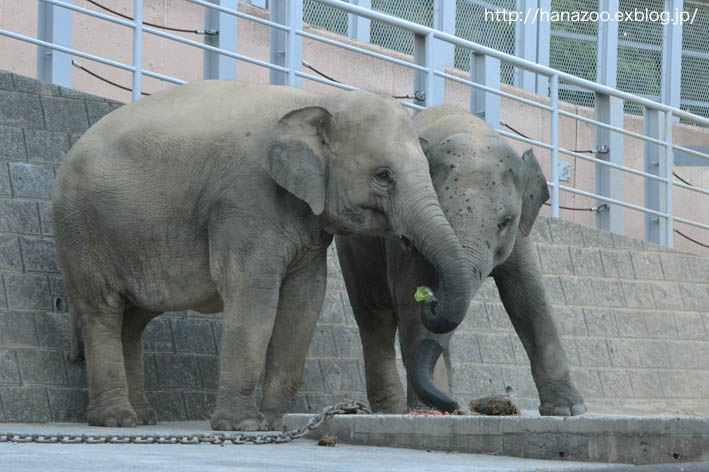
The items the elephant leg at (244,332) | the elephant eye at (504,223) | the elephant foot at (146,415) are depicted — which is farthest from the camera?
the elephant foot at (146,415)

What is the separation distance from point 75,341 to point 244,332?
142cm

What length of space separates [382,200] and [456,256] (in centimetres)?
56

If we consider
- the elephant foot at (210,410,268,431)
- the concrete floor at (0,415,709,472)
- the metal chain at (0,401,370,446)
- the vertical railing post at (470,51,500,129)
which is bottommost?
the concrete floor at (0,415,709,472)

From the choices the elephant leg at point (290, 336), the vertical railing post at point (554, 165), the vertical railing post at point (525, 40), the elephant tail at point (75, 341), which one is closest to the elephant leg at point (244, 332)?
the elephant leg at point (290, 336)

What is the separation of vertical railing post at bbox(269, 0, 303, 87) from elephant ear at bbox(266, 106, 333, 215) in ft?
8.82

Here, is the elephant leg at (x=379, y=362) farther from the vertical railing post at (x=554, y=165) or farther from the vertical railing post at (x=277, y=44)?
the vertical railing post at (x=554, y=165)

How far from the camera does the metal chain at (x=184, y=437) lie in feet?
23.1

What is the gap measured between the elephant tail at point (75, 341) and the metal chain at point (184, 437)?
2222 mm

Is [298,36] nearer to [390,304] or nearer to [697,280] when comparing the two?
[390,304]

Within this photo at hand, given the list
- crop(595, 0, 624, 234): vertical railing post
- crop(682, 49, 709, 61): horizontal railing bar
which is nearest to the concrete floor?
crop(595, 0, 624, 234): vertical railing post

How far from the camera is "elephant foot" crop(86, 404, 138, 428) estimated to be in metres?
9.00

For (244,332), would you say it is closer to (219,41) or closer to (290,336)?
(290,336)

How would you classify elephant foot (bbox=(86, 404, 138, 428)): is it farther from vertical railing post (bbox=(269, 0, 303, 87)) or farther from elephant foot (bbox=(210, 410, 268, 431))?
vertical railing post (bbox=(269, 0, 303, 87))

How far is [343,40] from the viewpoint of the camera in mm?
16438
